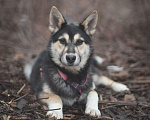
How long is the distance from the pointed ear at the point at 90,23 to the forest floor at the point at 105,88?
1388 millimetres

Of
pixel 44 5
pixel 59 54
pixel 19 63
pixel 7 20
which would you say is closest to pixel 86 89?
pixel 59 54

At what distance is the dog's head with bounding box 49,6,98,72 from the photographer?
2.98 m

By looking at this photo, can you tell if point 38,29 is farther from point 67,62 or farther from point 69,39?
point 67,62

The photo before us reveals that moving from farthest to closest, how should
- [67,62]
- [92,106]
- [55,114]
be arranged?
[67,62], [92,106], [55,114]

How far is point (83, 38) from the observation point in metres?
3.14

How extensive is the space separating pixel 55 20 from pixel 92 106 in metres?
1.80

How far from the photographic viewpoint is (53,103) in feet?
8.54

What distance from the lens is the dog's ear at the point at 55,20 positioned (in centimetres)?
305

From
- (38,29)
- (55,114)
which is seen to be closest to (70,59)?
(55,114)

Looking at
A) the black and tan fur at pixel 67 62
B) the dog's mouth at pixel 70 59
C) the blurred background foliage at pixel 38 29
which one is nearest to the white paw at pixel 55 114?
the black and tan fur at pixel 67 62

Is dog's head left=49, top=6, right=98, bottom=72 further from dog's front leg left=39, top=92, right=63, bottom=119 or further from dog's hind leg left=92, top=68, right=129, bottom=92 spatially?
dog's hind leg left=92, top=68, right=129, bottom=92

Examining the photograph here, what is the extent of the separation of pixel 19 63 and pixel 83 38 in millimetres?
2345

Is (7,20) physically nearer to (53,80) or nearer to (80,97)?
(53,80)

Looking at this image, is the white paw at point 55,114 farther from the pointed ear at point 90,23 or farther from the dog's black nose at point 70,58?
the pointed ear at point 90,23
